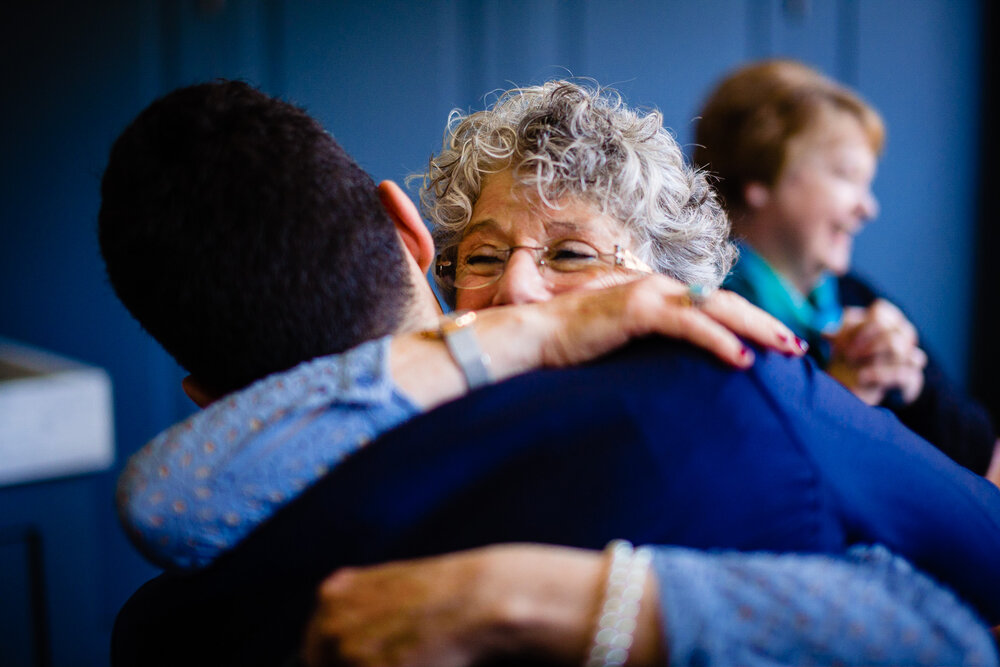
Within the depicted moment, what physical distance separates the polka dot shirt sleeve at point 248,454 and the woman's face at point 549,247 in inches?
19.1

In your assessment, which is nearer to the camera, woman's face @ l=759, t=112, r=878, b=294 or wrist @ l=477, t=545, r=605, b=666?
wrist @ l=477, t=545, r=605, b=666

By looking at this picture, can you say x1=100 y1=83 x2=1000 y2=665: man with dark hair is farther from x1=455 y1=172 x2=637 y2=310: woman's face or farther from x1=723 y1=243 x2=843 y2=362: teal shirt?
x1=723 y1=243 x2=843 y2=362: teal shirt

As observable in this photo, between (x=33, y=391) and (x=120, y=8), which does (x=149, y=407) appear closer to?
(x=33, y=391)

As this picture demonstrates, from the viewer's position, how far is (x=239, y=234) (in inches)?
27.1

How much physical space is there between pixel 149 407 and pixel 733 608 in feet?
7.29

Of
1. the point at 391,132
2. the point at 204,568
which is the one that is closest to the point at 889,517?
the point at 204,568

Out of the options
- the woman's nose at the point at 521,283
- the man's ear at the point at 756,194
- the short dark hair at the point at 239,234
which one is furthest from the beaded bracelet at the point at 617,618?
the man's ear at the point at 756,194

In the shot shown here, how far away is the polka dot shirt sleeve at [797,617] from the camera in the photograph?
56 centimetres

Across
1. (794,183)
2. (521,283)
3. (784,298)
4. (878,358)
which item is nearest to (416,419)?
(521,283)

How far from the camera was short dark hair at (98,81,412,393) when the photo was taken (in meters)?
0.69

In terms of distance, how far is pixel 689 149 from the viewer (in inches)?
108

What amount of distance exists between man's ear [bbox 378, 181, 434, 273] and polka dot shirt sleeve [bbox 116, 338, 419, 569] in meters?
0.19

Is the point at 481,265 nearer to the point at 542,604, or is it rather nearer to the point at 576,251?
the point at 576,251

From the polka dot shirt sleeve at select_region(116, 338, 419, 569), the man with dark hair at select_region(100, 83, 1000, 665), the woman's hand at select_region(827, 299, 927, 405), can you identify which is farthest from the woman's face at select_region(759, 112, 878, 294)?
the polka dot shirt sleeve at select_region(116, 338, 419, 569)
